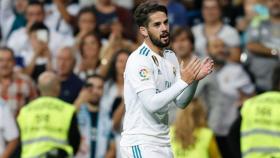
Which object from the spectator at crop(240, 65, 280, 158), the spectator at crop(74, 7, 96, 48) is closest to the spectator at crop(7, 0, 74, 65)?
the spectator at crop(74, 7, 96, 48)

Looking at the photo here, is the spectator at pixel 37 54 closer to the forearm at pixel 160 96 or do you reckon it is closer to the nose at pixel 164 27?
the nose at pixel 164 27

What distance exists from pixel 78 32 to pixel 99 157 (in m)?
2.89

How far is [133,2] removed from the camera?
15.6 meters

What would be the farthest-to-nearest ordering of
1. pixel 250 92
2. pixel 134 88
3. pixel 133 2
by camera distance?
pixel 133 2, pixel 250 92, pixel 134 88

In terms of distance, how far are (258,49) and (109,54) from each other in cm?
206

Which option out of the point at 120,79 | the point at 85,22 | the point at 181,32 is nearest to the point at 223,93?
the point at 181,32

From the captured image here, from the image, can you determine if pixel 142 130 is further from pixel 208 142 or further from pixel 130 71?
pixel 208 142

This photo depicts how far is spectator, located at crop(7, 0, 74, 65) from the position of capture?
1445 cm

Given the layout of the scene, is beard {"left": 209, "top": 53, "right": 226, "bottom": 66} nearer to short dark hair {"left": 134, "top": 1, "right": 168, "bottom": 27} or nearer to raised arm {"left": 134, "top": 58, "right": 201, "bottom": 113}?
short dark hair {"left": 134, "top": 1, "right": 168, "bottom": 27}

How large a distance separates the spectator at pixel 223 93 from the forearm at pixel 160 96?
4497 millimetres

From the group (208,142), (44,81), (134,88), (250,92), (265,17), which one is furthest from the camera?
(265,17)

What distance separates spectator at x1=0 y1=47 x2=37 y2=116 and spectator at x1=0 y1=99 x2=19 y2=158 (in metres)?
1.52

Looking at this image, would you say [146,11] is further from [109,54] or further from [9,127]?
[109,54]

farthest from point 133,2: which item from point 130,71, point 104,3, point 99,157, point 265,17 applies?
point 130,71
